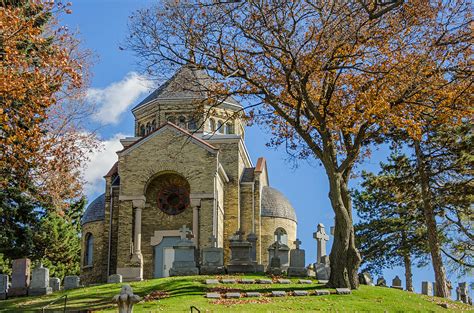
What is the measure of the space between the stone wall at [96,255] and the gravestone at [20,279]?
1069 centimetres

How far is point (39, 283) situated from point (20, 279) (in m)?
0.72

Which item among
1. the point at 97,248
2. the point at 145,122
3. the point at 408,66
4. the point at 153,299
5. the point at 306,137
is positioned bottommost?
the point at 153,299

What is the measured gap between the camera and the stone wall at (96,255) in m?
34.4

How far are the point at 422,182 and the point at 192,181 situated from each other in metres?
11.3

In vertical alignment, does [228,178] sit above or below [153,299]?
above

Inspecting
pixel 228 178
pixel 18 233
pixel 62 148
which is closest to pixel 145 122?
pixel 228 178

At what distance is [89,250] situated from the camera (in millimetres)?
36812

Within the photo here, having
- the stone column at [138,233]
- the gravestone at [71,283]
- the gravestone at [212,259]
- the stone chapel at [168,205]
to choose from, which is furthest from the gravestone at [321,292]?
the stone column at [138,233]

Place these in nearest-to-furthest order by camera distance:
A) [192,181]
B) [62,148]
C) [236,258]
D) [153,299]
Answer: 1. [153,299]
2. [62,148]
3. [236,258]
4. [192,181]

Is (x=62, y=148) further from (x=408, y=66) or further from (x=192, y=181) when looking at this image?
(x=192, y=181)

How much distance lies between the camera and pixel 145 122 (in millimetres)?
39312

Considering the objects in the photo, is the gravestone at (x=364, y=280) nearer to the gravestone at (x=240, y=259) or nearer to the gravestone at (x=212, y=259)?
the gravestone at (x=240, y=259)

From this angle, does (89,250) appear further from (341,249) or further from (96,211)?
(341,249)

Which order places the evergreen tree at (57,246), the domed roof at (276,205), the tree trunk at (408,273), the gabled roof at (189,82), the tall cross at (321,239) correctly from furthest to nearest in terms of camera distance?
1. the evergreen tree at (57,246)
2. the domed roof at (276,205)
3. the tree trunk at (408,273)
4. the tall cross at (321,239)
5. the gabled roof at (189,82)
